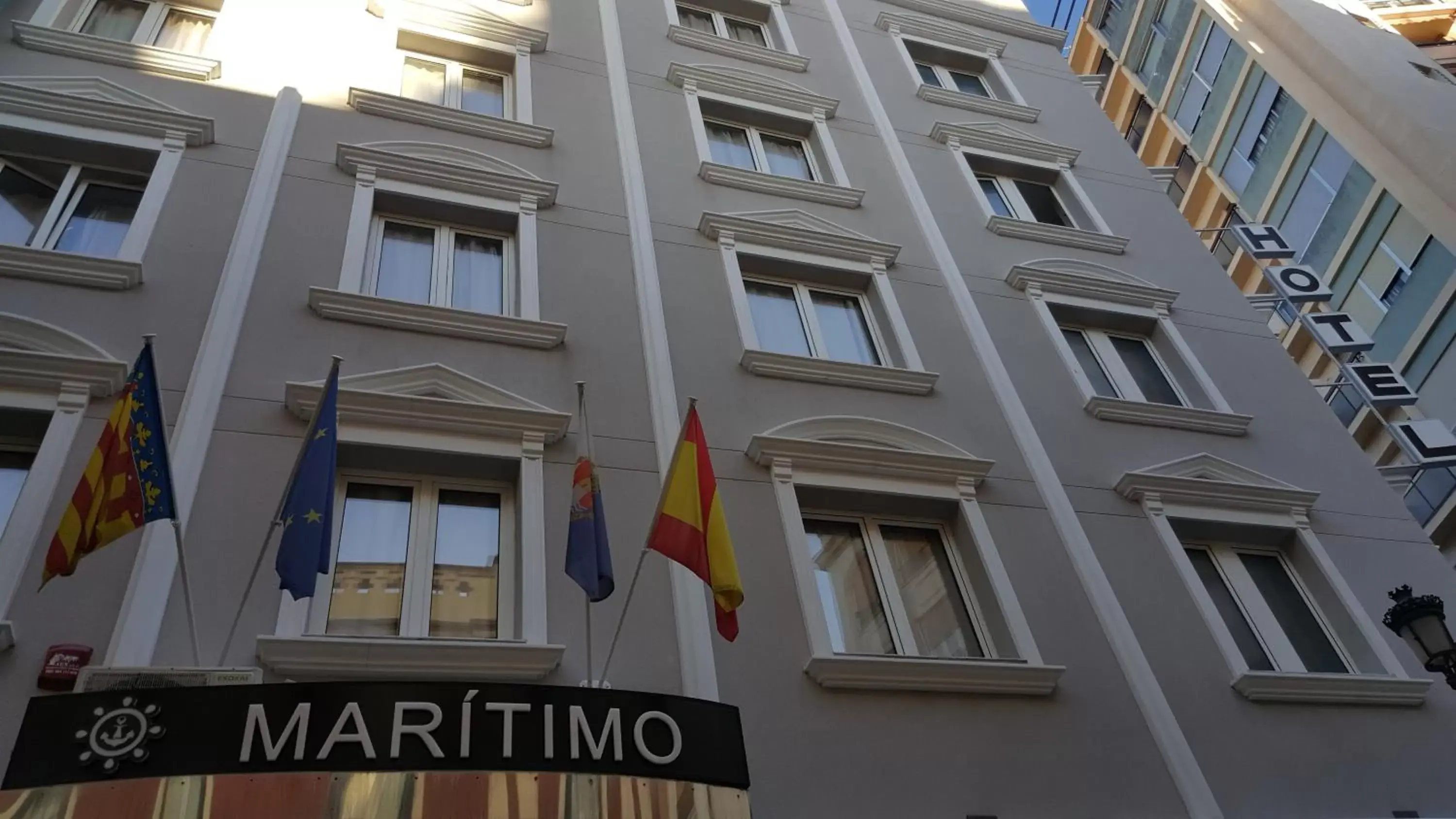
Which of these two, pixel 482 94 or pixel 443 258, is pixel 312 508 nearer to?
pixel 443 258

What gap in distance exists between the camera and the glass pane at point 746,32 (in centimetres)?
1698

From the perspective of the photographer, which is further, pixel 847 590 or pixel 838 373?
pixel 838 373

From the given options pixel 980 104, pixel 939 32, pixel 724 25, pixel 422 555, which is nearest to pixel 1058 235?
pixel 980 104

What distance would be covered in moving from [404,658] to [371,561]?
3.86 ft

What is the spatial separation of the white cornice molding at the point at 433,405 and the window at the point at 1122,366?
7176 millimetres

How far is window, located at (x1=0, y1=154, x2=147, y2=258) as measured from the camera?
934 centimetres

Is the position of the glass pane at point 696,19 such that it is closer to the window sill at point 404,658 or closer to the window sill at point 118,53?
the window sill at point 118,53

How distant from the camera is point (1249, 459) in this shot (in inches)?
485

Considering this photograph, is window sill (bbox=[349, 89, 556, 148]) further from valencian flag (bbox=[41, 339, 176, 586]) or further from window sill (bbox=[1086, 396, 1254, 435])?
window sill (bbox=[1086, 396, 1254, 435])

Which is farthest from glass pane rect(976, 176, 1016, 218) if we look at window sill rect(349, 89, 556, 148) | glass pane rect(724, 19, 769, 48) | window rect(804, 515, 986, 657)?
window rect(804, 515, 986, 657)

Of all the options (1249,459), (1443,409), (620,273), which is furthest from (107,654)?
(1443,409)

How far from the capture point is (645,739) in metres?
6.19

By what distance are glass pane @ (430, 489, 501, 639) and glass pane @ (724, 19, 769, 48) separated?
1095 centimetres

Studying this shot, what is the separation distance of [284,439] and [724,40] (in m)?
10.2
